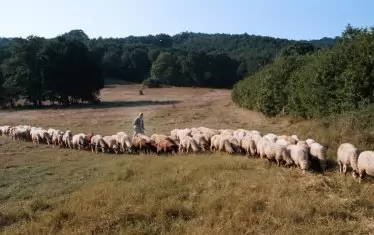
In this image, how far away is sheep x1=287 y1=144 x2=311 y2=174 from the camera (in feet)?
50.2

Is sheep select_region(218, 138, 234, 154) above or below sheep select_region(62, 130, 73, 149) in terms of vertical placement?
above

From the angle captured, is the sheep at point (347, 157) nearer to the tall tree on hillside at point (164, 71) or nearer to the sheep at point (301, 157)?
the sheep at point (301, 157)

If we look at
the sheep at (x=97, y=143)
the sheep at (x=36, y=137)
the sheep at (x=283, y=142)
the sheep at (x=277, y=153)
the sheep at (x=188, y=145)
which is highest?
the sheep at (x=283, y=142)

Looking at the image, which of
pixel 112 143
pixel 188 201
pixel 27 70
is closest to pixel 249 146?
pixel 112 143

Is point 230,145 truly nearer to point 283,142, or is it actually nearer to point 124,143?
point 283,142

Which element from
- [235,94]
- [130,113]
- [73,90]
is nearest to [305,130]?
[130,113]

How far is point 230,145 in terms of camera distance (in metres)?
19.7

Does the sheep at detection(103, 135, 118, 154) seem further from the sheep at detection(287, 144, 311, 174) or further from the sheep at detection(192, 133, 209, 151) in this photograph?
the sheep at detection(287, 144, 311, 174)

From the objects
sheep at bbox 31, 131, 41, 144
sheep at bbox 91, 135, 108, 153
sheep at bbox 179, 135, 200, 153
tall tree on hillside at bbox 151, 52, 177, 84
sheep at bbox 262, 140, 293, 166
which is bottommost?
sheep at bbox 31, 131, 41, 144

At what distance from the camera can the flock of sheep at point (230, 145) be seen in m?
14.9

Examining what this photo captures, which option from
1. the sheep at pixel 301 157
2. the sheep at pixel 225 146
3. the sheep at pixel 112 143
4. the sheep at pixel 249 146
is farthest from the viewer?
the sheep at pixel 112 143

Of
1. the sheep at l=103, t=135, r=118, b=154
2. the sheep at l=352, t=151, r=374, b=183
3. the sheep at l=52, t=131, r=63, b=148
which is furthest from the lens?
the sheep at l=52, t=131, r=63, b=148

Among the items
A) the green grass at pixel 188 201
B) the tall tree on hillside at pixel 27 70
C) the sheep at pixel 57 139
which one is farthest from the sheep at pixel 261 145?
the tall tree on hillside at pixel 27 70

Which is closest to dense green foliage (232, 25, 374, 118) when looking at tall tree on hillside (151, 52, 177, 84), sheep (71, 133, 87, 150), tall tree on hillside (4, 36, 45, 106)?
sheep (71, 133, 87, 150)
